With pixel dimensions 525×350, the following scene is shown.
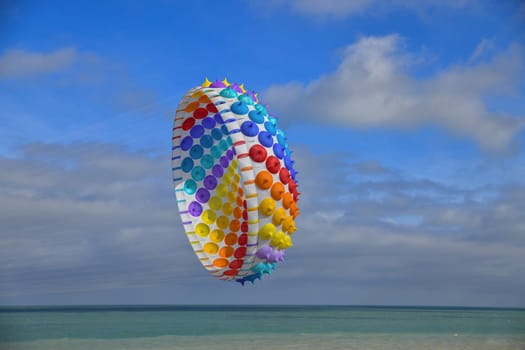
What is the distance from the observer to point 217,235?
15.6 meters

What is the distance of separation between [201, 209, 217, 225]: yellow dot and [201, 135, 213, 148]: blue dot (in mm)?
1550

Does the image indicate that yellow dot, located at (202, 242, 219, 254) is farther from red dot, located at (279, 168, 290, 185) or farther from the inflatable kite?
red dot, located at (279, 168, 290, 185)

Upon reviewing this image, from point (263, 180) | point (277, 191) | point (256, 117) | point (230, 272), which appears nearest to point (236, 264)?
point (230, 272)

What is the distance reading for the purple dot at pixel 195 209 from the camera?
15.9 m

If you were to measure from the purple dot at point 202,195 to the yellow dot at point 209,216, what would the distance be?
Answer: 0.96ft

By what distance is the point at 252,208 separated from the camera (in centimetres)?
1264

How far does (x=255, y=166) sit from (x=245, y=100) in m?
1.63

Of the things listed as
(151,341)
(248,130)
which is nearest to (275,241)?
(248,130)

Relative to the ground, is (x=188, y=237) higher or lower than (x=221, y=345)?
higher

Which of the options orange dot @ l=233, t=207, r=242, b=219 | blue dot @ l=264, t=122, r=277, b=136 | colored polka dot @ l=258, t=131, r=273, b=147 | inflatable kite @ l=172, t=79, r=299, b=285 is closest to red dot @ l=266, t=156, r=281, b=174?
inflatable kite @ l=172, t=79, r=299, b=285

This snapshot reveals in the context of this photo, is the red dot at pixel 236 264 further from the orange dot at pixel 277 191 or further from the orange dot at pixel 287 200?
the orange dot at pixel 277 191

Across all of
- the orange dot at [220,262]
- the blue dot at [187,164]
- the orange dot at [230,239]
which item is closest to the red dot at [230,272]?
the orange dot at [220,262]

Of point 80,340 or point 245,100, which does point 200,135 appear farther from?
point 80,340

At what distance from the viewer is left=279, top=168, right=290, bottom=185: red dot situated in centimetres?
1323
